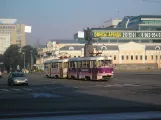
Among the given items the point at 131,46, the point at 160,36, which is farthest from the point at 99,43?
the point at 160,36

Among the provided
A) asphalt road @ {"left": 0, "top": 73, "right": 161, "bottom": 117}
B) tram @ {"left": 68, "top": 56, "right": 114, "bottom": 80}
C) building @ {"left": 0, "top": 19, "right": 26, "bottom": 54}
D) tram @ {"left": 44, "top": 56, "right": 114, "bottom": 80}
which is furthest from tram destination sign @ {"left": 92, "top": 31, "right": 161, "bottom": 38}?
asphalt road @ {"left": 0, "top": 73, "right": 161, "bottom": 117}

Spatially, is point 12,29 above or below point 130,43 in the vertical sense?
above

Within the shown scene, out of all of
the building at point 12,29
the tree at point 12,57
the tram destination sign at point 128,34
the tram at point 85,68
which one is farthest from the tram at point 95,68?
the tram destination sign at point 128,34

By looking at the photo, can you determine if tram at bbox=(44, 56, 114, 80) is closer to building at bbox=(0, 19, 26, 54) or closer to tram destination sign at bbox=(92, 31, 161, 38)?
building at bbox=(0, 19, 26, 54)

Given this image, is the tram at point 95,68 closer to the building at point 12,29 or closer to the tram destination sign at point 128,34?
the building at point 12,29

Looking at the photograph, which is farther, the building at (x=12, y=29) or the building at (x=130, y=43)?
the building at (x=130, y=43)

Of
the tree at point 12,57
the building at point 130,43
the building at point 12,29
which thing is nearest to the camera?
the building at point 12,29

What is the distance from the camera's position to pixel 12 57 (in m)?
142

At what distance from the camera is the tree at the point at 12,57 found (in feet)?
458

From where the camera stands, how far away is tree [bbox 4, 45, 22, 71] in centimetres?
13975

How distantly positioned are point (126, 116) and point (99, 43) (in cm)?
13109

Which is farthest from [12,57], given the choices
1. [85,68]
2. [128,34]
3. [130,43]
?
[85,68]

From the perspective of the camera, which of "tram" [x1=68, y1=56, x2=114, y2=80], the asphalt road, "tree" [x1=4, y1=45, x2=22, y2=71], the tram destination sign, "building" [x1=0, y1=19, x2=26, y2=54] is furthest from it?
the tram destination sign

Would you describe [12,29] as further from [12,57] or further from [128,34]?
[128,34]
